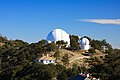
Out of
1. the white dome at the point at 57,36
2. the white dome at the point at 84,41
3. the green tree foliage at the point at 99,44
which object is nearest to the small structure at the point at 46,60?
the white dome at the point at 57,36

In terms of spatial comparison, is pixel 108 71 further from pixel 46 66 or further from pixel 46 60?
pixel 46 60

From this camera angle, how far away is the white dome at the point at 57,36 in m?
100

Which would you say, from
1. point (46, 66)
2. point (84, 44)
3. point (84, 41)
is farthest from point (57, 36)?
point (46, 66)

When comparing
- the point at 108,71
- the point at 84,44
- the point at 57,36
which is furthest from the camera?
the point at 57,36

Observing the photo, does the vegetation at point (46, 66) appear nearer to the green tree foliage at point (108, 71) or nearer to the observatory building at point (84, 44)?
the green tree foliage at point (108, 71)

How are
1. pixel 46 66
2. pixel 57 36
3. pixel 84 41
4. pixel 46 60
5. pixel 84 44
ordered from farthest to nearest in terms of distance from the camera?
1. pixel 57 36
2. pixel 84 41
3. pixel 84 44
4. pixel 46 60
5. pixel 46 66

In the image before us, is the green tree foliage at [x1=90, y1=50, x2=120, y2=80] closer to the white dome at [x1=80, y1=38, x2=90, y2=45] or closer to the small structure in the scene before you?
the small structure

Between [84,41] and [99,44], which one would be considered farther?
[99,44]

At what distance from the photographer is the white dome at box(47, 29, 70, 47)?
100 metres

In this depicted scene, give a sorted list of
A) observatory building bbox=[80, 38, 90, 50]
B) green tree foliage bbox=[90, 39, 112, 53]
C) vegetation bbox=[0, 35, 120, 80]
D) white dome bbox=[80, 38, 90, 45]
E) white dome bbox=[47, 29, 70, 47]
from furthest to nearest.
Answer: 1. green tree foliage bbox=[90, 39, 112, 53]
2. white dome bbox=[47, 29, 70, 47]
3. white dome bbox=[80, 38, 90, 45]
4. observatory building bbox=[80, 38, 90, 50]
5. vegetation bbox=[0, 35, 120, 80]

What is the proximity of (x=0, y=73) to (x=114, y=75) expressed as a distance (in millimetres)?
28236

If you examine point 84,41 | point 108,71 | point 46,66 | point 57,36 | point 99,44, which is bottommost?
point 108,71

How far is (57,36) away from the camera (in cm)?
10075

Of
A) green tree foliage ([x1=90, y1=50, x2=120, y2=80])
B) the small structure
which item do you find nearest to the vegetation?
green tree foliage ([x1=90, y1=50, x2=120, y2=80])
